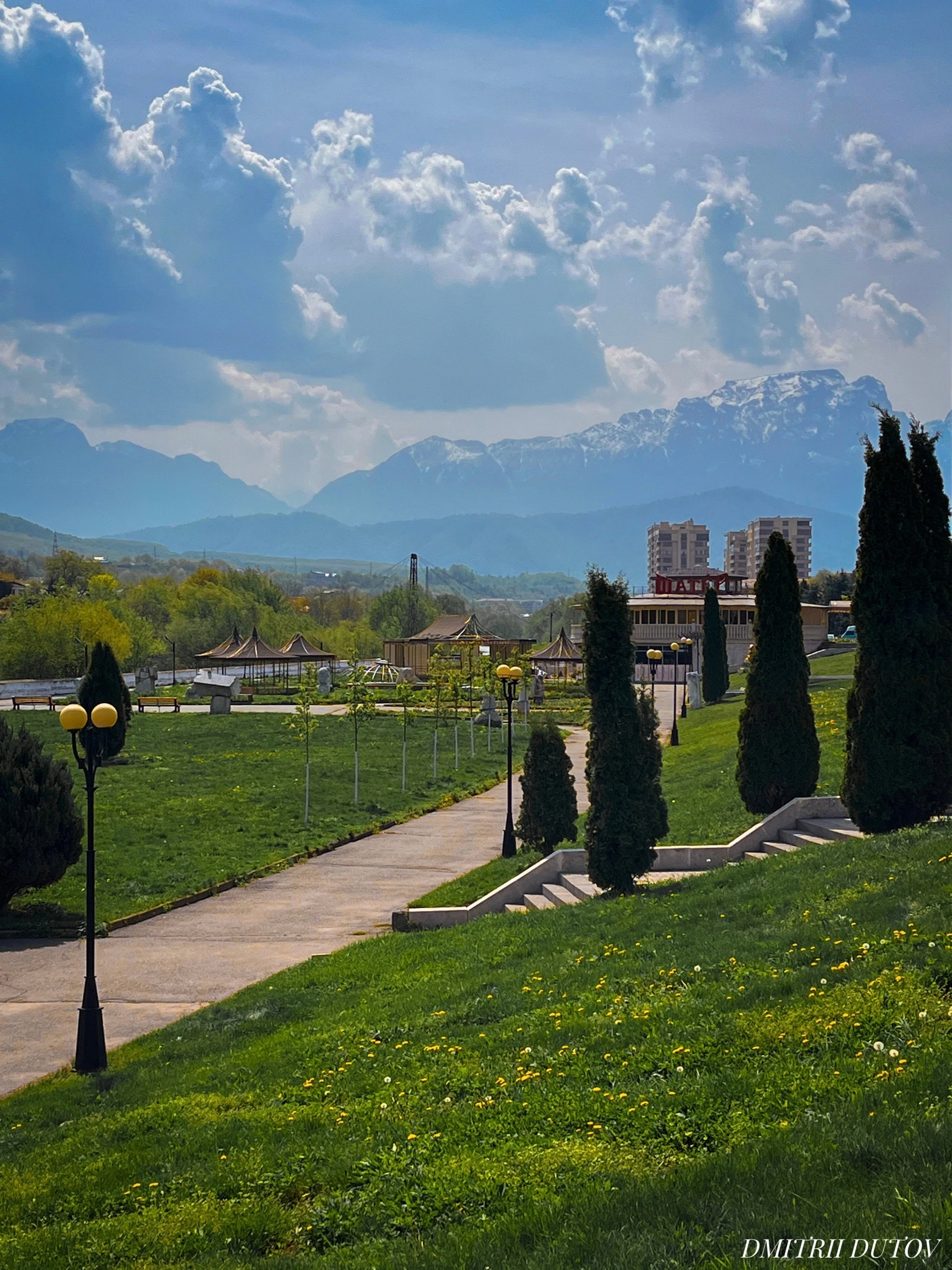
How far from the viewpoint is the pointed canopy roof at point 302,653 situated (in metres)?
73.9

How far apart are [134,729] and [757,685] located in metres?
32.5

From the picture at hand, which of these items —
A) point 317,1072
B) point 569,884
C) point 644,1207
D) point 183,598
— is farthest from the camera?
point 183,598

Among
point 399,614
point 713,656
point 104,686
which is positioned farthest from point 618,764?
point 399,614

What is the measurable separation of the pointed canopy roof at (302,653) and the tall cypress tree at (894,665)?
5896cm

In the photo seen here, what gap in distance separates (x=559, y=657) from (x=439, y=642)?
8966mm

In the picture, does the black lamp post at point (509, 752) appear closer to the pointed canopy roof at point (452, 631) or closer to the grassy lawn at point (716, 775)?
the grassy lawn at point (716, 775)

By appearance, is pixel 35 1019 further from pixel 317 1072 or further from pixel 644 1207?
pixel 644 1207

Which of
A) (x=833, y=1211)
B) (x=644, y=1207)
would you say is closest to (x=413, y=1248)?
(x=644, y=1207)

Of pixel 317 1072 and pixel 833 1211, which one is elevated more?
pixel 833 1211

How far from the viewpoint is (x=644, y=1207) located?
575cm

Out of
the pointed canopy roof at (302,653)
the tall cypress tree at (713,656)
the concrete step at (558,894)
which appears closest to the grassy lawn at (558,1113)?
the concrete step at (558,894)

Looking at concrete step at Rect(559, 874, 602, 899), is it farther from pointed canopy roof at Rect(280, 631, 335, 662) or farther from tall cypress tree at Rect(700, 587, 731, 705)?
pointed canopy roof at Rect(280, 631, 335, 662)

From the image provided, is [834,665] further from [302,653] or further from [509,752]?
[509,752]

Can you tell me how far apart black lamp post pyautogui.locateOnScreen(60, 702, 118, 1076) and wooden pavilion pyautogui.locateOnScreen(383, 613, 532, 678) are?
64233 mm
